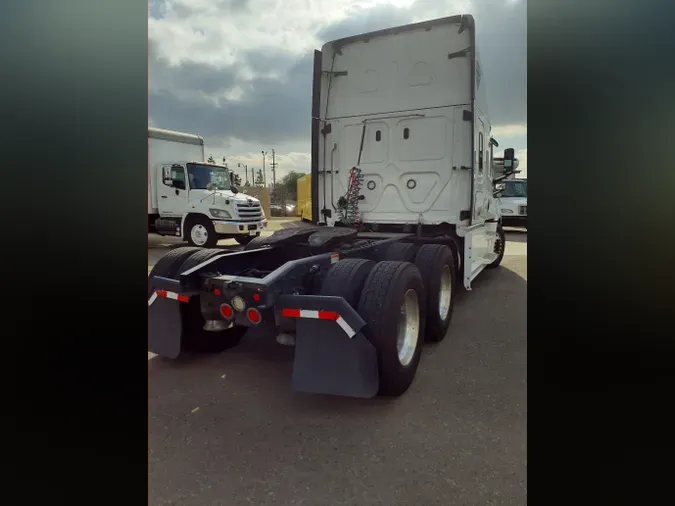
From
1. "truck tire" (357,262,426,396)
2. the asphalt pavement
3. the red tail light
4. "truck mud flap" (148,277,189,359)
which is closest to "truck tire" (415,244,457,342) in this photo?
the asphalt pavement

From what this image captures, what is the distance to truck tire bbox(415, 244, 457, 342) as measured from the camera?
4629 millimetres

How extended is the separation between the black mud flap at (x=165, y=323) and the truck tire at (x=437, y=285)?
2446 millimetres

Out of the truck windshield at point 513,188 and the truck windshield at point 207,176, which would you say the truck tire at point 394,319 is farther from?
the truck windshield at point 513,188

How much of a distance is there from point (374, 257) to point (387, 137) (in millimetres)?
1833

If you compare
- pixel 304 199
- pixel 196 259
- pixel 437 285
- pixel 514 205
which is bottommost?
pixel 437 285

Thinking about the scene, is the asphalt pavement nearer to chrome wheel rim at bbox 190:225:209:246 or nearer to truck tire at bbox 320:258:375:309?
truck tire at bbox 320:258:375:309

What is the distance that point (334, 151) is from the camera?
629cm

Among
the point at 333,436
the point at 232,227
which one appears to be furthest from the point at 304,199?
the point at 333,436

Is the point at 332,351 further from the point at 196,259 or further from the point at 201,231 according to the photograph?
the point at 201,231

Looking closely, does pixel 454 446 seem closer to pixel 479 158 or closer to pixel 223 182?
pixel 479 158

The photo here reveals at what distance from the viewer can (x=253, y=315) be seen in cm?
319

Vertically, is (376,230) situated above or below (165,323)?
above

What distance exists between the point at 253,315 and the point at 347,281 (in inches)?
A: 30.1
